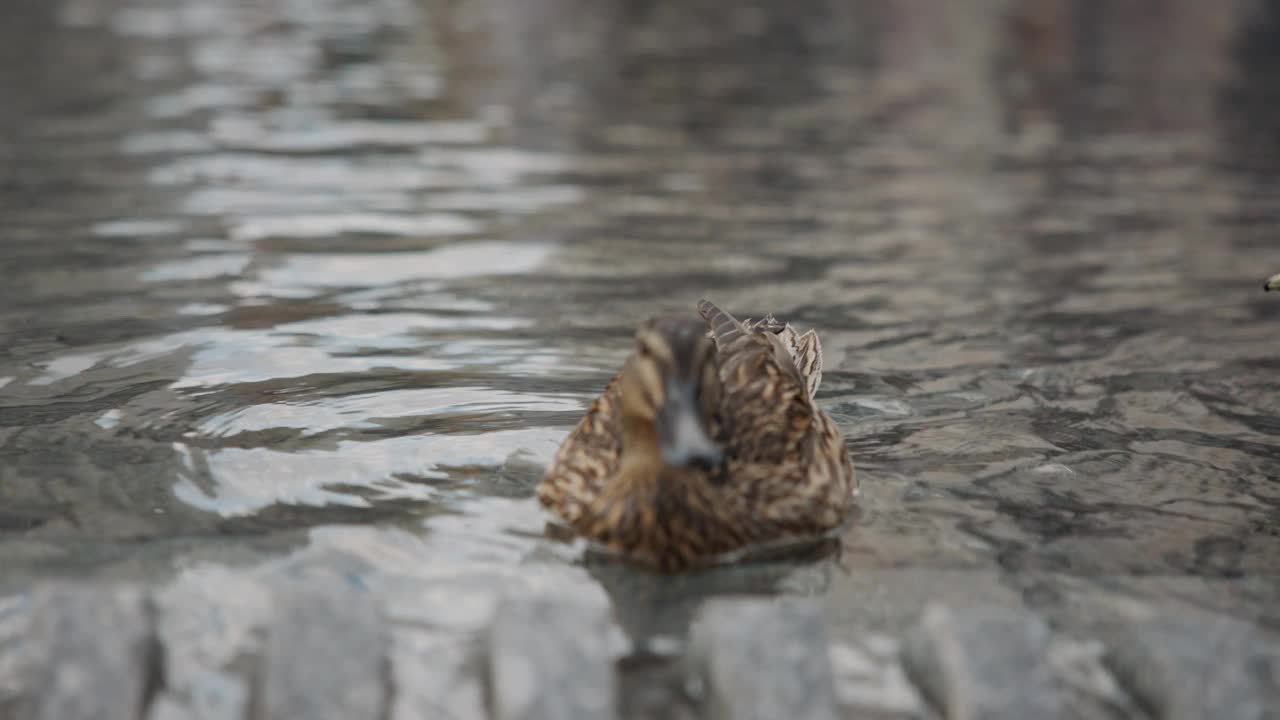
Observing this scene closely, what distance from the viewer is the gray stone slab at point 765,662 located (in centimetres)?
352

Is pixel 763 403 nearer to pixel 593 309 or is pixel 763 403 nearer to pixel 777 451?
pixel 777 451

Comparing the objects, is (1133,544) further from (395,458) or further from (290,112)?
(290,112)

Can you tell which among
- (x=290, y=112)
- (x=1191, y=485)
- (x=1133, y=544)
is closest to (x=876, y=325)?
(x=1191, y=485)

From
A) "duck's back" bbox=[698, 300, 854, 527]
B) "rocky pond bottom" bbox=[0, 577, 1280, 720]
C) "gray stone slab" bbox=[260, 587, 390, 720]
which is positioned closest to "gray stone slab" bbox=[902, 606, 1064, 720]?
"rocky pond bottom" bbox=[0, 577, 1280, 720]

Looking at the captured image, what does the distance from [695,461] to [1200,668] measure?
1.31 meters

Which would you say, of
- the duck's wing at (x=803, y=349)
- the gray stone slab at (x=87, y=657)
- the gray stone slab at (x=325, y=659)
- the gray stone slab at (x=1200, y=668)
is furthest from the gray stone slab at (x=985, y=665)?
the duck's wing at (x=803, y=349)

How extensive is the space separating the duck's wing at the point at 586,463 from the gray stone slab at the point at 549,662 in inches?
38.6

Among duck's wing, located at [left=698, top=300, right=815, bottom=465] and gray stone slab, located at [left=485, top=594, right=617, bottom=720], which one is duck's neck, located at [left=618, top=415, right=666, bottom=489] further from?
gray stone slab, located at [left=485, top=594, right=617, bottom=720]

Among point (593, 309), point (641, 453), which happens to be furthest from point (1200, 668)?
point (593, 309)

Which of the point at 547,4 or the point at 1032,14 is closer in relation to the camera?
the point at 1032,14

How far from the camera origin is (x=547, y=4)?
Result: 30.6m

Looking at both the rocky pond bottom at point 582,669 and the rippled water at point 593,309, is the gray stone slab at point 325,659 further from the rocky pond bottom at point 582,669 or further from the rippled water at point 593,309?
the rippled water at point 593,309

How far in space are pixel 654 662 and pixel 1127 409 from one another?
304 centimetres

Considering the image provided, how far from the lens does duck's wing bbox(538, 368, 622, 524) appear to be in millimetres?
4836
